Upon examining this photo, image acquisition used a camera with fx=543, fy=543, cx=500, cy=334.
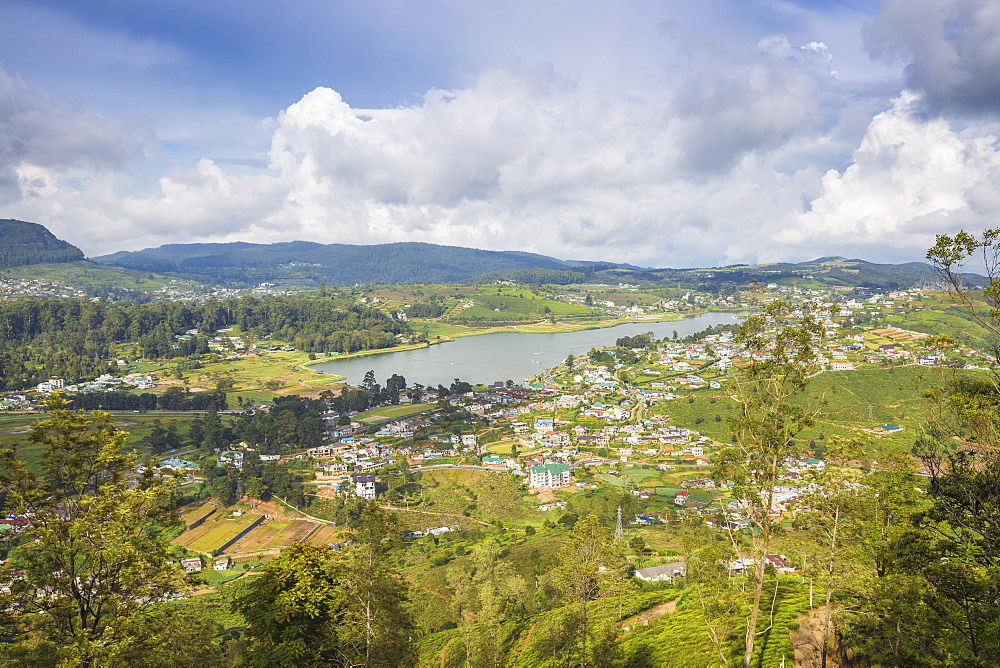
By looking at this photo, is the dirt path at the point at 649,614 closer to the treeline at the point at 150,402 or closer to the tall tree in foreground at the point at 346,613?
the tall tree in foreground at the point at 346,613

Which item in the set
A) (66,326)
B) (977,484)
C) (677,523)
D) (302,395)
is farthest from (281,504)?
(66,326)

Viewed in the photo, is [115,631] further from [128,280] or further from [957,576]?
[128,280]

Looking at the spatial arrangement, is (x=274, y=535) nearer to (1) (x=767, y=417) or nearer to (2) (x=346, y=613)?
(2) (x=346, y=613)

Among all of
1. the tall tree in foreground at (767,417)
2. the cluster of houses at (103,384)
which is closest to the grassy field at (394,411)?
A: the cluster of houses at (103,384)

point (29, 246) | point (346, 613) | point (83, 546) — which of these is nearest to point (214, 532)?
point (346, 613)

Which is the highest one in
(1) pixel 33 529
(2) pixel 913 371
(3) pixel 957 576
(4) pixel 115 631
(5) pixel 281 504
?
(1) pixel 33 529

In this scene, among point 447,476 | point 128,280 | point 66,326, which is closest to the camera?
point 447,476
